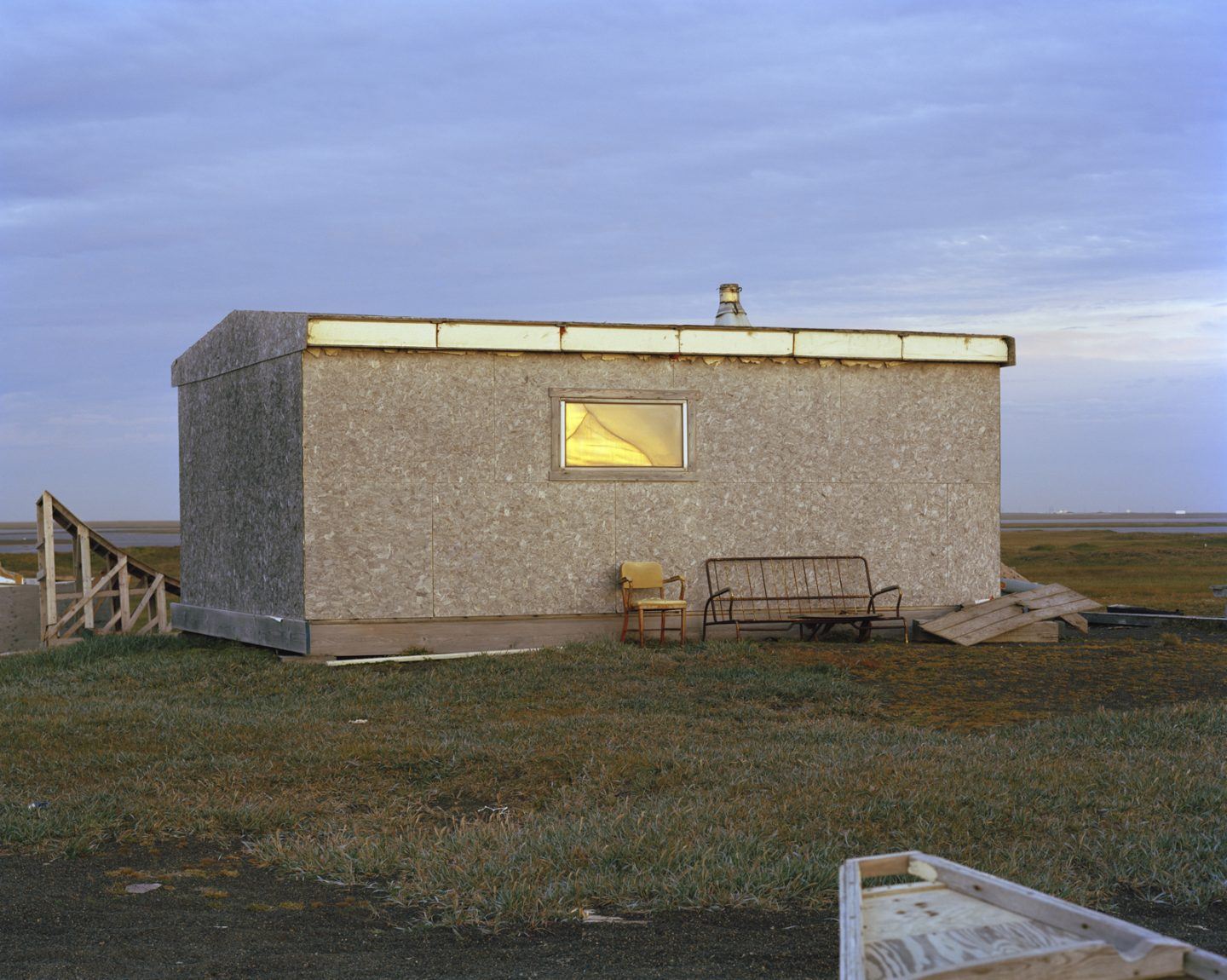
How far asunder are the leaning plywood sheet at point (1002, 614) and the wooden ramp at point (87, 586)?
9.87 meters

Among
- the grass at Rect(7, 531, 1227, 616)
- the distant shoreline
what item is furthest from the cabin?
the distant shoreline

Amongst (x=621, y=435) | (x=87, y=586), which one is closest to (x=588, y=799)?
(x=621, y=435)

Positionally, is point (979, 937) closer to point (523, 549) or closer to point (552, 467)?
point (523, 549)

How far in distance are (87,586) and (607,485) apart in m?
8.39

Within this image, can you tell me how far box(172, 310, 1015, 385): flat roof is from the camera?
11.2 meters

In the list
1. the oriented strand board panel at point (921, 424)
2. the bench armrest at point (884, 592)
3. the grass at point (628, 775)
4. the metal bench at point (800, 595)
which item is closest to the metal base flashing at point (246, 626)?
the grass at point (628, 775)

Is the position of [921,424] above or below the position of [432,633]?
above

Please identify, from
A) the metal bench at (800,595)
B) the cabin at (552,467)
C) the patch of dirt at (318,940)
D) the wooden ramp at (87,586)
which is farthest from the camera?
the wooden ramp at (87,586)

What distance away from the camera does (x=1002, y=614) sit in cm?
1258

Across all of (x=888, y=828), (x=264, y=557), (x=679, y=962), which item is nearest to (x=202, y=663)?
(x=264, y=557)

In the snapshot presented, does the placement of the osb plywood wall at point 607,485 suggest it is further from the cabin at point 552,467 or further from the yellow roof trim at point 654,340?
the yellow roof trim at point 654,340

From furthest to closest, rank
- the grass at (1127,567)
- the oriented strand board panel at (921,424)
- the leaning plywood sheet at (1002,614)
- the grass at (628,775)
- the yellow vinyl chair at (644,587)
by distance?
1. the grass at (1127,567)
2. the oriented strand board panel at (921,424)
3. the leaning plywood sheet at (1002,614)
4. the yellow vinyl chair at (644,587)
5. the grass at (628,775)

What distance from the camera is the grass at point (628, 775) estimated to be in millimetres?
4738

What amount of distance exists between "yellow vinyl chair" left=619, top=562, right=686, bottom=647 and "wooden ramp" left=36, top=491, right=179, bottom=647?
6.92m
